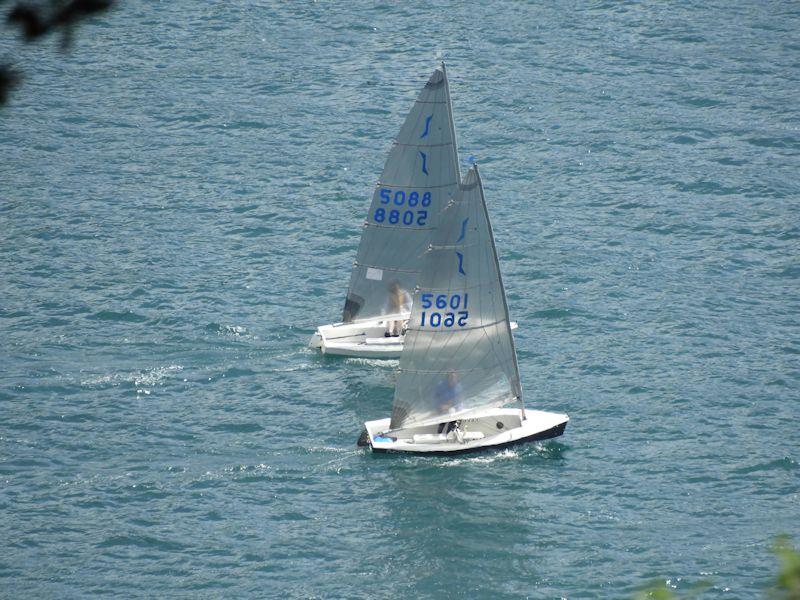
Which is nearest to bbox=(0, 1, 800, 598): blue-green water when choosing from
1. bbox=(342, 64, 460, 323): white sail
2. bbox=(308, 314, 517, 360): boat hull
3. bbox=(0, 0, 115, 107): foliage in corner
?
bbox=(308, 314, 517, 360): boat hull

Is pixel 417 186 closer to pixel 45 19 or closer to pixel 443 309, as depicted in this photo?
pixel 443 309

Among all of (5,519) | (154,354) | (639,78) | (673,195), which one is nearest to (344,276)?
(154,354)

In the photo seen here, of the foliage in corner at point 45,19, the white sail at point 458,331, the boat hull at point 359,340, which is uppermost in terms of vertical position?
the foliage in corner at point 45,19

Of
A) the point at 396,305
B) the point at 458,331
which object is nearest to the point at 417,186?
the point at 396,305

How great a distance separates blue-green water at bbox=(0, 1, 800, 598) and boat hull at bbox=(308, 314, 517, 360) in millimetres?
798

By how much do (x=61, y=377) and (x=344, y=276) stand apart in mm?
16192

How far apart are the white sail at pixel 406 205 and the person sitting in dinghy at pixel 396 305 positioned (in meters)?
0.04

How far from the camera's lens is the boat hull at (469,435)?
5791cm

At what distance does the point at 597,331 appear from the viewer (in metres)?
68.4

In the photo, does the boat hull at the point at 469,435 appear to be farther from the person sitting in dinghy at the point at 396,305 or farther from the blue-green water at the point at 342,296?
the person sitting in dinghy at the point at 396,305

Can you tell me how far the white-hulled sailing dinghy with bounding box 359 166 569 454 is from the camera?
188ft

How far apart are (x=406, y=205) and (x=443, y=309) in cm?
829

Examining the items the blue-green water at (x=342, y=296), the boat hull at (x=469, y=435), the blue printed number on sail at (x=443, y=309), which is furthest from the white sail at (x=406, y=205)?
the boat hull at (x=469, y=435)

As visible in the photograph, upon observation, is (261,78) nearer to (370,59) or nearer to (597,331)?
(370,59)
